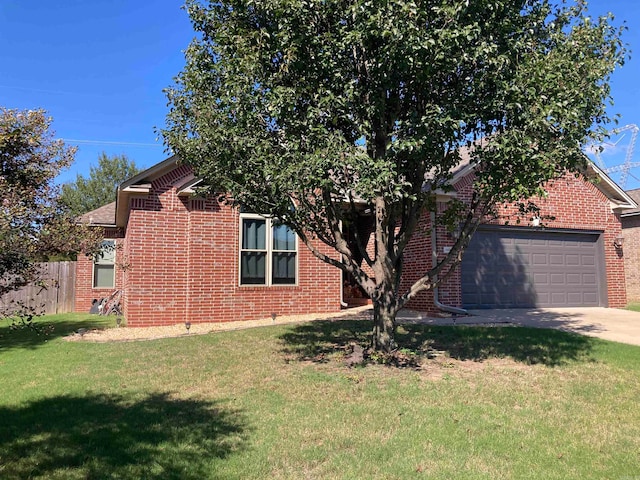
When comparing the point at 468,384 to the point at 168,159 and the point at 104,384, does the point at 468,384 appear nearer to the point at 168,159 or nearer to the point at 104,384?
the point at 104,384

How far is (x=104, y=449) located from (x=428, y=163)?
540cm

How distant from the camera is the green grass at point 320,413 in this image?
13.4 ft

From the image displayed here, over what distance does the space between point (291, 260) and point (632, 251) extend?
15.4 meters

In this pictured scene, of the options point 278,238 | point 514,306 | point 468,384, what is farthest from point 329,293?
point 468,384

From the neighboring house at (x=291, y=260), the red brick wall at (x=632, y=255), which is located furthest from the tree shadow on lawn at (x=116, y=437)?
the red brick wall at (x=632, y=255)

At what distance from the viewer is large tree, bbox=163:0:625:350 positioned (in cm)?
589

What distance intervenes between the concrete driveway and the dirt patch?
1.90 metres

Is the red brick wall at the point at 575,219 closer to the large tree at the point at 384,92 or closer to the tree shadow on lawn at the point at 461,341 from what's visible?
the tree shadow on lawn at the point at 461,341

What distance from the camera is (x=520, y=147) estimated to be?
241 inches

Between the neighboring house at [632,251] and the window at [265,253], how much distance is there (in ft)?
48.2

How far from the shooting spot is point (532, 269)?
1470cm

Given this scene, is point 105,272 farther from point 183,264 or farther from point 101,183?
point 101,183

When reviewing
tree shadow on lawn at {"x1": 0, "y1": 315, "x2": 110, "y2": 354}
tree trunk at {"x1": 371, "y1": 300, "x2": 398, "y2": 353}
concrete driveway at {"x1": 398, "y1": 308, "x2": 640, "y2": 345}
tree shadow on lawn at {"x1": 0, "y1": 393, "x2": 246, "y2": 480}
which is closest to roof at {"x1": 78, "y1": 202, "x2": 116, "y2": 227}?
tree shadow on lawn at {"x1": 0, "y1": 315, "x2": 110, "y2": 354}

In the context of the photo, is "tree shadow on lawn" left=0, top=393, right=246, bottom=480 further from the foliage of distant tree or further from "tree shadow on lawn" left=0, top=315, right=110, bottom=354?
"tree shadow on lawn" left=0, top=315, right=110, bottom=354
